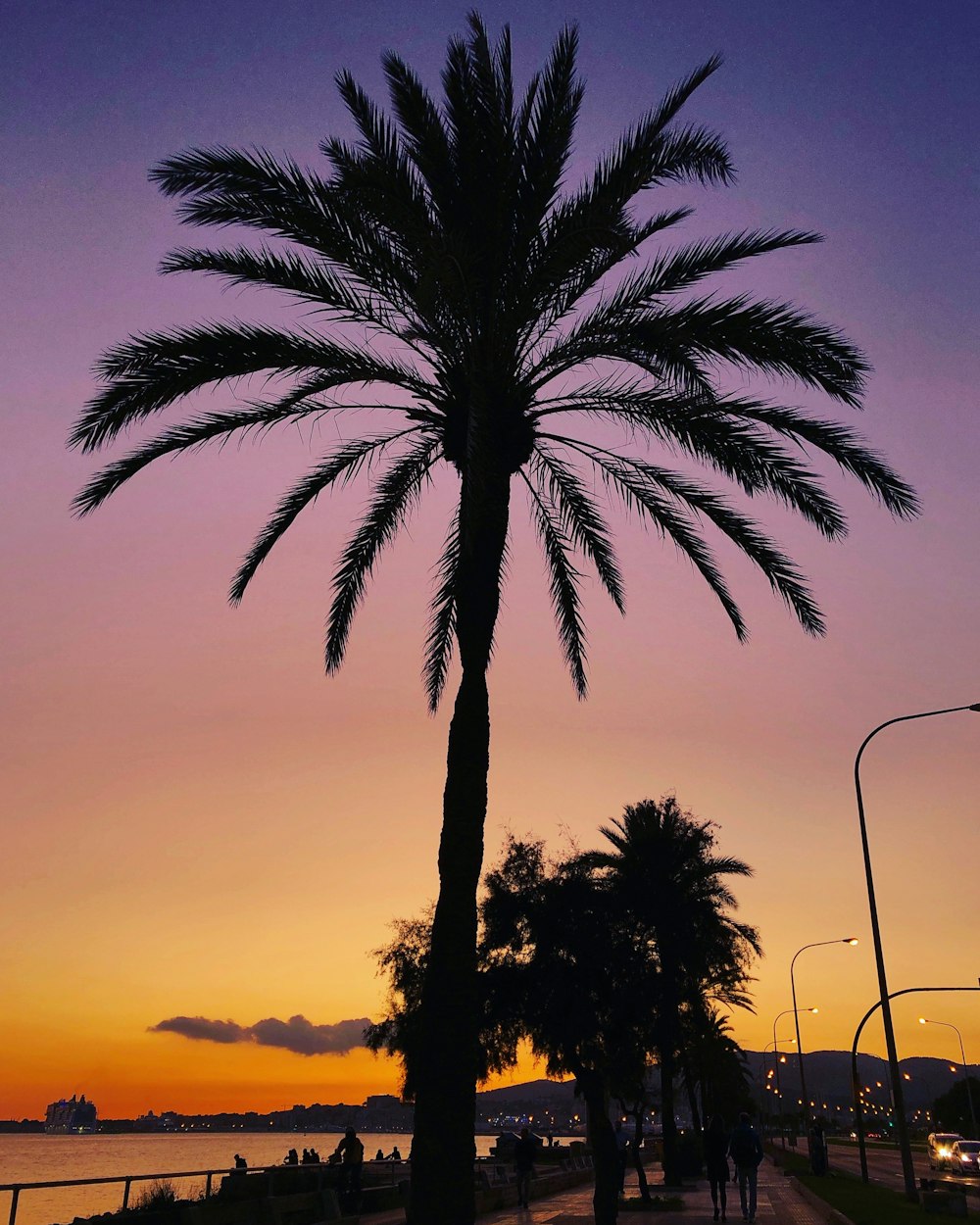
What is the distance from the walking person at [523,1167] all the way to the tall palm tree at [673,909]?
3990 mm

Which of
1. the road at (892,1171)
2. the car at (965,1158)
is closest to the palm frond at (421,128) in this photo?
the road at (892,1171)

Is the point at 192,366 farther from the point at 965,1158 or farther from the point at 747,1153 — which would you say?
the point at 965,1158

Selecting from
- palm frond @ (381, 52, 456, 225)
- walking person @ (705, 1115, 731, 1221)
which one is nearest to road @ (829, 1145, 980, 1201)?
walking person @ (705, 1115, 731, 1221)

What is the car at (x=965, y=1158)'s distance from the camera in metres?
44.6

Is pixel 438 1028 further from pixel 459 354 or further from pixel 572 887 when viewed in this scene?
pixel 572 887

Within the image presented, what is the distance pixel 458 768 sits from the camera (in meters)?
11.6

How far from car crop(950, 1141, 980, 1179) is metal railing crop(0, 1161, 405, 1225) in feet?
90.6

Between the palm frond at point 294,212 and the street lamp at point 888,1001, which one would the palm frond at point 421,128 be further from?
the street lamp at point 888,1001

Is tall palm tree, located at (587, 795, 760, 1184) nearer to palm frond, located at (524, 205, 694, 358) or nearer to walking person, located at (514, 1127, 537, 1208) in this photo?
walking person, located at (514, 1127, 537, 1208)

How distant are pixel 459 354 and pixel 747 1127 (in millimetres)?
15439

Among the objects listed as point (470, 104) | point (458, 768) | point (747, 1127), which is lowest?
point (747, 1127)

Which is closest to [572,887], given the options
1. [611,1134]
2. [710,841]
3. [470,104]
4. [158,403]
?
[611,1134]

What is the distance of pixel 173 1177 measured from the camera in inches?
716

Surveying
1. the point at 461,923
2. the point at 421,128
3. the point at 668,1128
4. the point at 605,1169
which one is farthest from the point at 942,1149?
the point at 421,128
